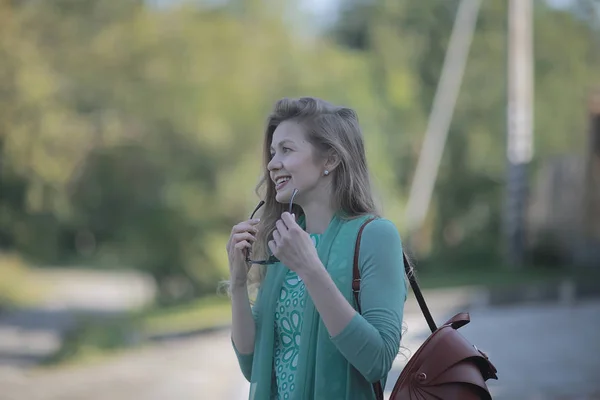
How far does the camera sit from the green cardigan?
2344 millimetres

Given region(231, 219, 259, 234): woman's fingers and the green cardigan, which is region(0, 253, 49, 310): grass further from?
the green cardigan

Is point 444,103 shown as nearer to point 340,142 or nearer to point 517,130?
point 517,130

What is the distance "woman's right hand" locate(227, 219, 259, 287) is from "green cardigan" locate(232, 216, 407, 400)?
0.64ft

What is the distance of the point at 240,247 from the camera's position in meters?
2.63

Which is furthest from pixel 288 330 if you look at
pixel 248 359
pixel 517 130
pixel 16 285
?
pixel 16 285

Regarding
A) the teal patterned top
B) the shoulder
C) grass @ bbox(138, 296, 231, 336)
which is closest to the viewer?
the shoulder

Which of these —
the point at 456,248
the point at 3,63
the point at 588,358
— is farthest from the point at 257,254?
the point at 456,248

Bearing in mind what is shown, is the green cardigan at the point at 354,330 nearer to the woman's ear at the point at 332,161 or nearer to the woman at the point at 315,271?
the woman at the point at 315,271

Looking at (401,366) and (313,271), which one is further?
(401,366)

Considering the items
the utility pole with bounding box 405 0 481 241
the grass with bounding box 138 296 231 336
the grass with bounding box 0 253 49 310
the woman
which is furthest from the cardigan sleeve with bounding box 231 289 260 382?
the utility pole with bounding box 405 0 481 241

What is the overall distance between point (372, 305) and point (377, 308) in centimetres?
2

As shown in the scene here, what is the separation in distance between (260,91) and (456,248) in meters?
6.28

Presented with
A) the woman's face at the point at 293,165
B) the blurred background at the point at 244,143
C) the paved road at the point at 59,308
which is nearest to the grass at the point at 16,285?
the blurred background at the point at 244,143

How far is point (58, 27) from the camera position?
742 inches
